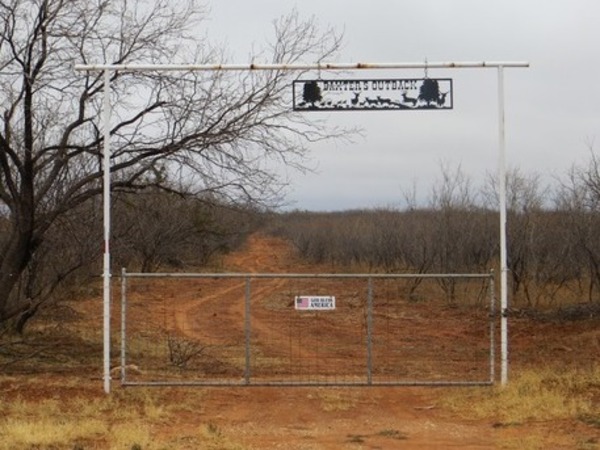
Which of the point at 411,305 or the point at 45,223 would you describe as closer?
the point at 45,223

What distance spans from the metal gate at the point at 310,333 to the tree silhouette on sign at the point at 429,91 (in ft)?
7.58

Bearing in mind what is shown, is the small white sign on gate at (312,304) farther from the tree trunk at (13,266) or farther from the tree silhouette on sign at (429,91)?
the tree trunk at (13,266)

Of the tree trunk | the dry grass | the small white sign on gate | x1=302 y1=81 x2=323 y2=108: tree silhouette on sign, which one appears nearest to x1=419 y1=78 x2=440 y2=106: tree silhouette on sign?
x1=302 y1=81 x2=323 y2=108: tree silhouette on sign

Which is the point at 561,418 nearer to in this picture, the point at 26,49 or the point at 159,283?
the point at 26,49

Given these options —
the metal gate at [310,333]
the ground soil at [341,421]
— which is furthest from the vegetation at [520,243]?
the ground soil at [341,421]

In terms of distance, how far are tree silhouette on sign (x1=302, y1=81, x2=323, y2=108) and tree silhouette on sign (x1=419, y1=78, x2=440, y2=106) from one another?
1.34 meters

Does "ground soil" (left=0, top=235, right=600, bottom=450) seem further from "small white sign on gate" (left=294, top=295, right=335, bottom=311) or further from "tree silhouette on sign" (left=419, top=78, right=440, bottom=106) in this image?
"tree silhouette on sign" (left=419, top=78, right=440, bottom=106)

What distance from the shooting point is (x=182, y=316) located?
24.5m

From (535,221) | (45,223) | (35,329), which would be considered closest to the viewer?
(45,223)

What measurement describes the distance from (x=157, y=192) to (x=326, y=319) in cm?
1122

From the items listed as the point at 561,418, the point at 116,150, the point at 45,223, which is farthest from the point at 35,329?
the point at 561,418

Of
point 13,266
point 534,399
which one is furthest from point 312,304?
point 13,266

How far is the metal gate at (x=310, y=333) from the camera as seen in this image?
36.6ft

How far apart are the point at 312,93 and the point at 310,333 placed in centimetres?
1188
